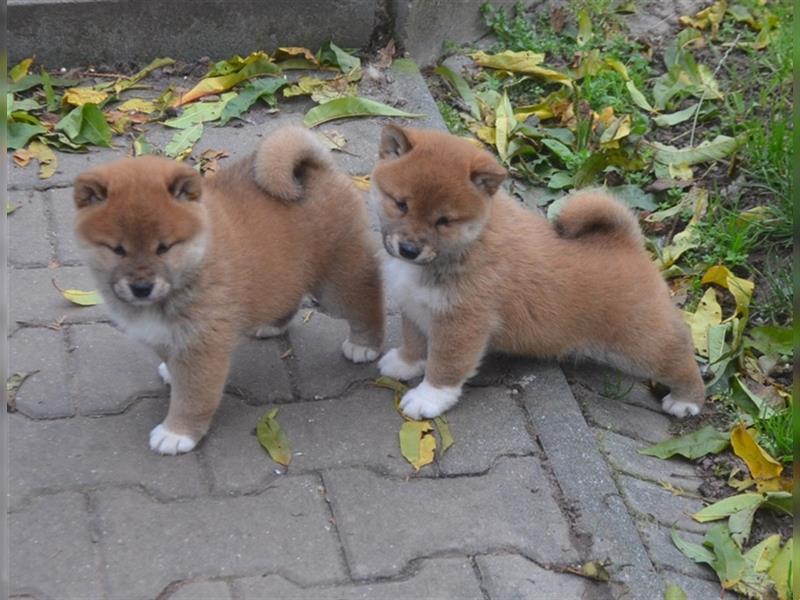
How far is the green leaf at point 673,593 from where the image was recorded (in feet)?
11.8

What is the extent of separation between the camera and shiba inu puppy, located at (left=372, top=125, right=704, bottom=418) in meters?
4.03

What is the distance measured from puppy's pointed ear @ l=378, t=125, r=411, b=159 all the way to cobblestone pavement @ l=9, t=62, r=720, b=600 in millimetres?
Result: 844

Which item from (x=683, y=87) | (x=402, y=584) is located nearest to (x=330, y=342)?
(x=402, y=584)

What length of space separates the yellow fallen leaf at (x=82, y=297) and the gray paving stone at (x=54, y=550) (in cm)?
104

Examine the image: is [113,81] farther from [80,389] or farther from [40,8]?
[80,389]

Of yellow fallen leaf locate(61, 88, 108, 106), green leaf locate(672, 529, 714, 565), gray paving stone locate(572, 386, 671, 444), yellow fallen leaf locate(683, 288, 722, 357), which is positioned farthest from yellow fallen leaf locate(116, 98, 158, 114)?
green leaf locate(672, 529, 714, 565)

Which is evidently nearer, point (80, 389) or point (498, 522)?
point (498, 522)

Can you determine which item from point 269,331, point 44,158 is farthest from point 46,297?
point 44,158

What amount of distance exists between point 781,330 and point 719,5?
2.81 meters

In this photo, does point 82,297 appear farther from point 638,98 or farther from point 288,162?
point 638,98

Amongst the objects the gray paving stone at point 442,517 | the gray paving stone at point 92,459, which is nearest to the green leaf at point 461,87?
the gray paving stone at point 442,517

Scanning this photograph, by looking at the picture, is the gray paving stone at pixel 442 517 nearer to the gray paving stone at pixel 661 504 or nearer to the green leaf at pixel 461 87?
the gray paving stone at pixel 661 504

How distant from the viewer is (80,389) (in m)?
4.19

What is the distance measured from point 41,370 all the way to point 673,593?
231cm
